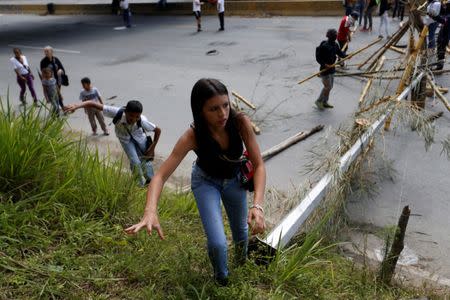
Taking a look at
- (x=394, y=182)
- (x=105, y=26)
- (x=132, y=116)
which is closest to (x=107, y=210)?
(x=132, y=116)

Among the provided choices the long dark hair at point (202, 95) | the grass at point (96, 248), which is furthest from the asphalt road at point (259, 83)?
the long dark hair at point (202, 95)

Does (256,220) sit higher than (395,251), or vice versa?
(256,220)

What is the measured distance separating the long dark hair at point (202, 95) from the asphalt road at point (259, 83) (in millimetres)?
2496

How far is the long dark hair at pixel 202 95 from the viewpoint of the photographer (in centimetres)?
241

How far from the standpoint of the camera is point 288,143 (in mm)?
6586

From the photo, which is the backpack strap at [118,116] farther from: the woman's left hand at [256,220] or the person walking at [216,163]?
the woman's left hand at [256,220]

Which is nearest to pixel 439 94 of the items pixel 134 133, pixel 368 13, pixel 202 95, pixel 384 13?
pixel 134 133

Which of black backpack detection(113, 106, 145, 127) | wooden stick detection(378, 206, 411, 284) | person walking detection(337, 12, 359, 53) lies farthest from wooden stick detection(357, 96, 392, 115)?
person walking detection(337, 12, 359, 53)

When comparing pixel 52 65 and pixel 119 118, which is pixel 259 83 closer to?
pixel 52 65

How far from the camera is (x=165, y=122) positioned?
26.3ft

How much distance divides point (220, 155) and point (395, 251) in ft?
5.01

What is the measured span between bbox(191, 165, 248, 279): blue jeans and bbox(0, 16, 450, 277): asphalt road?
6.98 feet

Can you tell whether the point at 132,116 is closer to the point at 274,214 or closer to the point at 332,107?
the point at 274,214

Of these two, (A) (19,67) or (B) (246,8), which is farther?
(B) (246,8)
